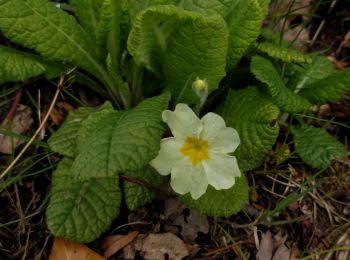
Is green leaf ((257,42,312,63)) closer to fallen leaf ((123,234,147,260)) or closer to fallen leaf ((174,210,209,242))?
fallen leaf ((174,210,209,242))

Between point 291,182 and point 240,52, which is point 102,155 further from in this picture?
point 291,182

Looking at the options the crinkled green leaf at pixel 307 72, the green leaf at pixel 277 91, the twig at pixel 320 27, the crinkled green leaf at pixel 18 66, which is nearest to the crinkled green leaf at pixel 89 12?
the crinkled green leaf at pixel 18 66

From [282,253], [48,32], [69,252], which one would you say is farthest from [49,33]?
[282,253]

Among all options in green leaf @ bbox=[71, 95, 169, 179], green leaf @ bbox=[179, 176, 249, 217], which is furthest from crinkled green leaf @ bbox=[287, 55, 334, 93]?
green leaf @ bbox=[71, 95, 169, 179]

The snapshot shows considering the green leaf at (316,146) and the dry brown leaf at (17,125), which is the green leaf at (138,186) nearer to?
the dry brown leaf at (17,125)

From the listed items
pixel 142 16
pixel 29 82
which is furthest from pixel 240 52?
pixel 29 82

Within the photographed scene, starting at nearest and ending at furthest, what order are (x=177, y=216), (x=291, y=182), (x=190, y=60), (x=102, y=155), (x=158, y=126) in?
(x=102, y=155), (x=158, y=126), (x=190, y=60), (x=177, y=216), (x=291, y=182)
